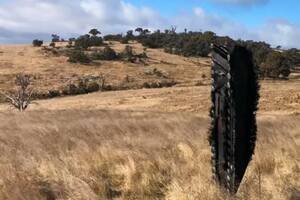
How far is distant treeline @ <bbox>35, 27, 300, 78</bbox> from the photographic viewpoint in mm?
68188

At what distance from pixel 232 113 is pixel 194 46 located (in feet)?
294

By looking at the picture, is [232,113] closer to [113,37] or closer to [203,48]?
[203,48]

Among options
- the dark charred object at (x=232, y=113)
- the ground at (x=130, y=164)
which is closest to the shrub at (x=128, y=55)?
the ground at (x=130, y=164)

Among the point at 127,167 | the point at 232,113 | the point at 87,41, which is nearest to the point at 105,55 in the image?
the point at 87,41

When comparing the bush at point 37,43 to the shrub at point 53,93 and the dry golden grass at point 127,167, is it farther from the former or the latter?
the dry golden grass at point 127,167

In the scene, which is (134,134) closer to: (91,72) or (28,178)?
(28,178)

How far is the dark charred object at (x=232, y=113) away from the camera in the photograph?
22.5 ft

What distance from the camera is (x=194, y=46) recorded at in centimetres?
9600

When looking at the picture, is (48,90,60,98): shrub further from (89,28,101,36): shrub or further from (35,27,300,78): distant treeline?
(89,28,101,36): shrub

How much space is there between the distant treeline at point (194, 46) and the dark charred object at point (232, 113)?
51.7 meters

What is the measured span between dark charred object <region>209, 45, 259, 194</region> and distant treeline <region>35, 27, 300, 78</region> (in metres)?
51.7

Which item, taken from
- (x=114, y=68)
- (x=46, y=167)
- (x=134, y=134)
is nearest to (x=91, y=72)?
(x=114, y=68)

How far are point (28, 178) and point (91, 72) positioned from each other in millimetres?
70215

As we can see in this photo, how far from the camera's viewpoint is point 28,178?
24.2ft
